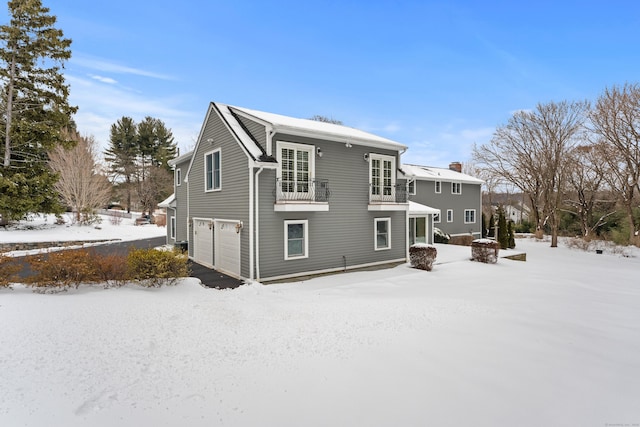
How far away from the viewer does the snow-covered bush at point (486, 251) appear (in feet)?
50.2

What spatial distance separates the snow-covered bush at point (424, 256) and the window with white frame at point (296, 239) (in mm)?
4929

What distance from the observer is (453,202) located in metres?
27.2

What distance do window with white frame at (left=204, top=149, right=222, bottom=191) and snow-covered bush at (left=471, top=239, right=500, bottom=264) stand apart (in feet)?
40.8

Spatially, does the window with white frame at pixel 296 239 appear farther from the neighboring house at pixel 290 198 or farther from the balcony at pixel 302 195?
the balcony at pixel 302 195

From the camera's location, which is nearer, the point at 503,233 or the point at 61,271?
the point at 61,271

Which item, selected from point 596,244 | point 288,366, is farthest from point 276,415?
point 596,244

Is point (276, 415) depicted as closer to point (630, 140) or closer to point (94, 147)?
point (630, 140)

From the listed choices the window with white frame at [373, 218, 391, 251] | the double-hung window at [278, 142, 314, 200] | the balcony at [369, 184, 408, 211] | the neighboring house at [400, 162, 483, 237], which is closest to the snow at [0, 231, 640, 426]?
the double-hung window at [278, 142, 314, 200]

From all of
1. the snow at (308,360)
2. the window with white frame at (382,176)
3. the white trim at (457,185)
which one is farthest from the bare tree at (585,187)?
→ the snow at (308,360)

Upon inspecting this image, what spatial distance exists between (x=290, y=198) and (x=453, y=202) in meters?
20.2

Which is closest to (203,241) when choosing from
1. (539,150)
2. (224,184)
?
(224,184)

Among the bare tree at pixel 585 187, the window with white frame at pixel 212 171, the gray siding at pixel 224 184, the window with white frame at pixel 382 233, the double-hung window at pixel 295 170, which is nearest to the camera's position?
the gray siding at pixel 224 184

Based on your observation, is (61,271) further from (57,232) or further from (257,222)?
(57,232)

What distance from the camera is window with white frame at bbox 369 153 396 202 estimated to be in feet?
44.9
